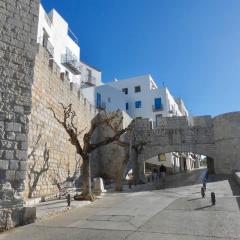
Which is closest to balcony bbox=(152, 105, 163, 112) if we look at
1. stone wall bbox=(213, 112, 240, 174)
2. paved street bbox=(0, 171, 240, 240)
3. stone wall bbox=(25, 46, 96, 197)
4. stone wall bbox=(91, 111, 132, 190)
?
stone wall bbox=(213, 112, 240, 174)

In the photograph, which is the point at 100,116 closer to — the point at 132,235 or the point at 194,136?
the point at 194,136

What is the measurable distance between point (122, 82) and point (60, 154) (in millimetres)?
24739

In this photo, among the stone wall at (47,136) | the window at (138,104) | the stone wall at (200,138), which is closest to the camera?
the stone wall at (47,136)

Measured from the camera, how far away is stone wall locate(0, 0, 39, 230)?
6.00 metres

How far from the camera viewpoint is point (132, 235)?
5055 mm

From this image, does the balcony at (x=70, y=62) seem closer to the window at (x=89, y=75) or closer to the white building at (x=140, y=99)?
the white building at (x=140, y=99)

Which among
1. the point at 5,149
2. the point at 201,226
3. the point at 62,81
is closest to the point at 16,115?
the point at 5,149

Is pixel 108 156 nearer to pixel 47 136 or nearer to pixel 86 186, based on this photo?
pixel 47 136

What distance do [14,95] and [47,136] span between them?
239 inches

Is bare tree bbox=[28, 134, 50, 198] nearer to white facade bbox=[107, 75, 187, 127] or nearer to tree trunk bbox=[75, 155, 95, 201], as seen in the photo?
tree trunk bbox=[75, 155, 95, 201]

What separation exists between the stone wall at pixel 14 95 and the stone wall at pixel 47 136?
4303 millimetres

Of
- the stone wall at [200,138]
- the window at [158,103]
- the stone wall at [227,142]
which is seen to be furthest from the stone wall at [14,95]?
the window at [158,103]

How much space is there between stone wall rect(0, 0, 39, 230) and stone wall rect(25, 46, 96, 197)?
14.1ft

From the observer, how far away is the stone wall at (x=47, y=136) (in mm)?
10977
